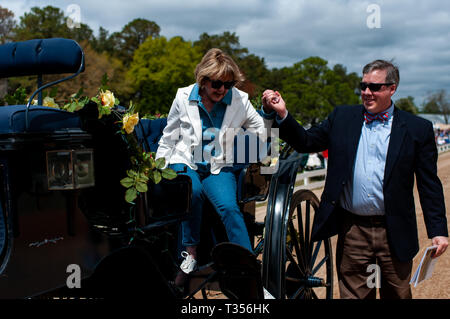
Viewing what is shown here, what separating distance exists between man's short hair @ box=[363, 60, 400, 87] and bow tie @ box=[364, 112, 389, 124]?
0.21 m

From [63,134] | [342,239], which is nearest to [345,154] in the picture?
[342,239]

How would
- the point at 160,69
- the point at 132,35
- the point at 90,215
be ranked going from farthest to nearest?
the point at 132,35 → the point at 160,69 → the point at 90,215

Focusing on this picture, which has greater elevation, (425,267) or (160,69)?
(160,69)

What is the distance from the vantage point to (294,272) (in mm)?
3727

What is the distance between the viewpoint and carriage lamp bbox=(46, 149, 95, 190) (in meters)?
2.34

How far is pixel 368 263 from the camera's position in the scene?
Answer: 317 cm

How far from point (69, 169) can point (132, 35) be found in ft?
149

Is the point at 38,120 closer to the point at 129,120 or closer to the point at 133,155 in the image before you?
the point at 129,120

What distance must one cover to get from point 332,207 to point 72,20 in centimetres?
224

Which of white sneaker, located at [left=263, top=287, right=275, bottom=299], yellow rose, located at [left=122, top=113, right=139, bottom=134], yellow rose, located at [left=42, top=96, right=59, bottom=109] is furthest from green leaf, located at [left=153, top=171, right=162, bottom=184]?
white sneaker, located at [left=263, top=287, right=275, bottom=299]

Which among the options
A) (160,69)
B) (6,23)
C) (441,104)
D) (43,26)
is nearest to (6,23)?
(6,23)

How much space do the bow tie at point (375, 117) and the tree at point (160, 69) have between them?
33400 mm

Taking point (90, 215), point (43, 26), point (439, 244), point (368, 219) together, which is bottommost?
point (439, 244)
